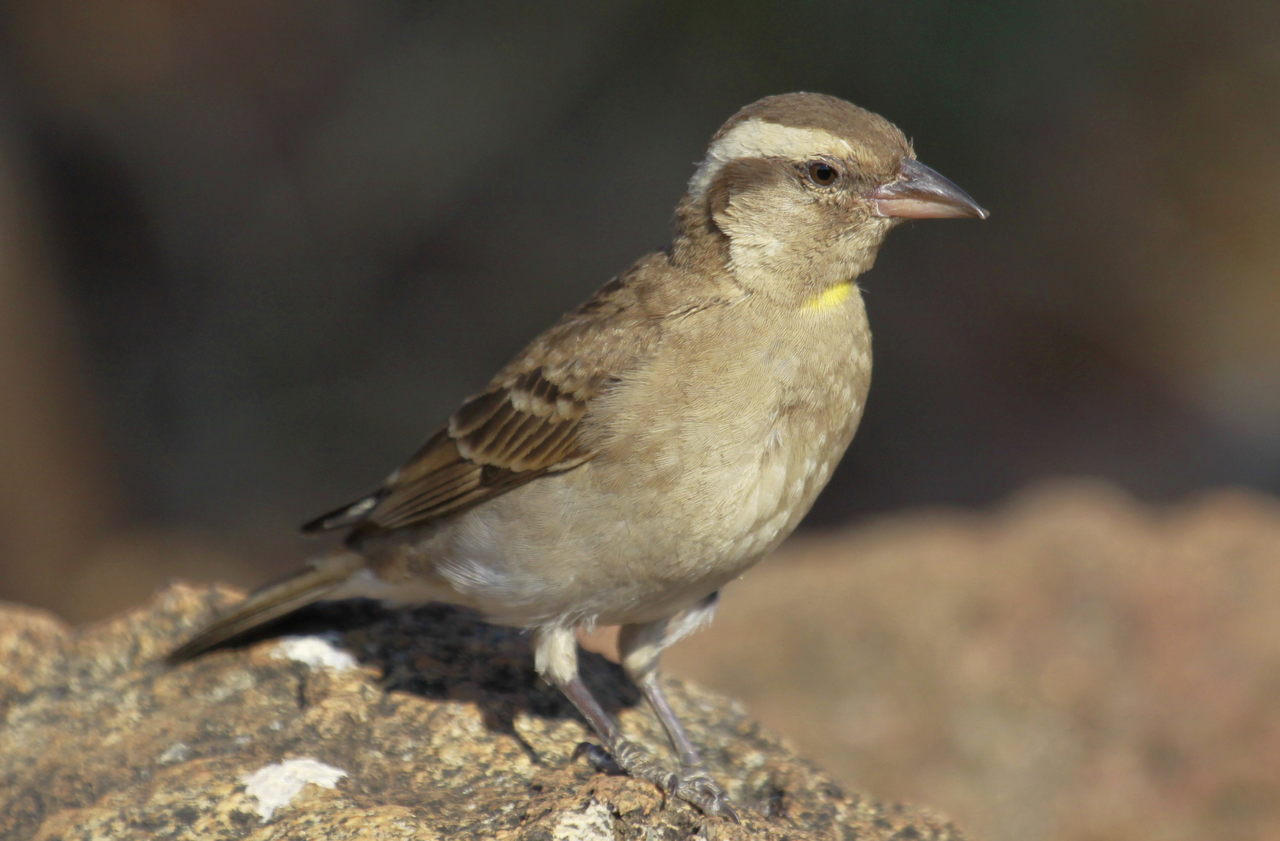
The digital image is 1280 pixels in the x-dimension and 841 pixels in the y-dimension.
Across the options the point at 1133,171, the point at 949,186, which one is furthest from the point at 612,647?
the point at 1133,171

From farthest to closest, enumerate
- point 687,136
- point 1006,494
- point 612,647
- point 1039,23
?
point 1006,494, point 687,136, point 1039,23, point 612,647

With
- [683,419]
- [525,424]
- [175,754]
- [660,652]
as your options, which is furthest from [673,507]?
[175,754]

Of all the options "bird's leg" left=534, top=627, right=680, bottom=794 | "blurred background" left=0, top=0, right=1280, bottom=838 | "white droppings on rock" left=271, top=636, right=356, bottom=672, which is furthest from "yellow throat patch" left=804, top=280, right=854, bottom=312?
"blurred background" left=0, top=0, right=1280, bottom=838

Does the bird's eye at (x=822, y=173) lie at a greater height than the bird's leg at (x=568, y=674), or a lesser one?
greater

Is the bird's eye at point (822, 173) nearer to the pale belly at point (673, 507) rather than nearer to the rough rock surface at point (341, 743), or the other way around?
the pale belly at point (673, 507)

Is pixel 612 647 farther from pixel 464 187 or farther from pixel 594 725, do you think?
pixel 464 187

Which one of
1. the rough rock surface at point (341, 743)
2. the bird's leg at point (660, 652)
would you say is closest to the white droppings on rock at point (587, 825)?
the rough rock surface at point (341, 743)
